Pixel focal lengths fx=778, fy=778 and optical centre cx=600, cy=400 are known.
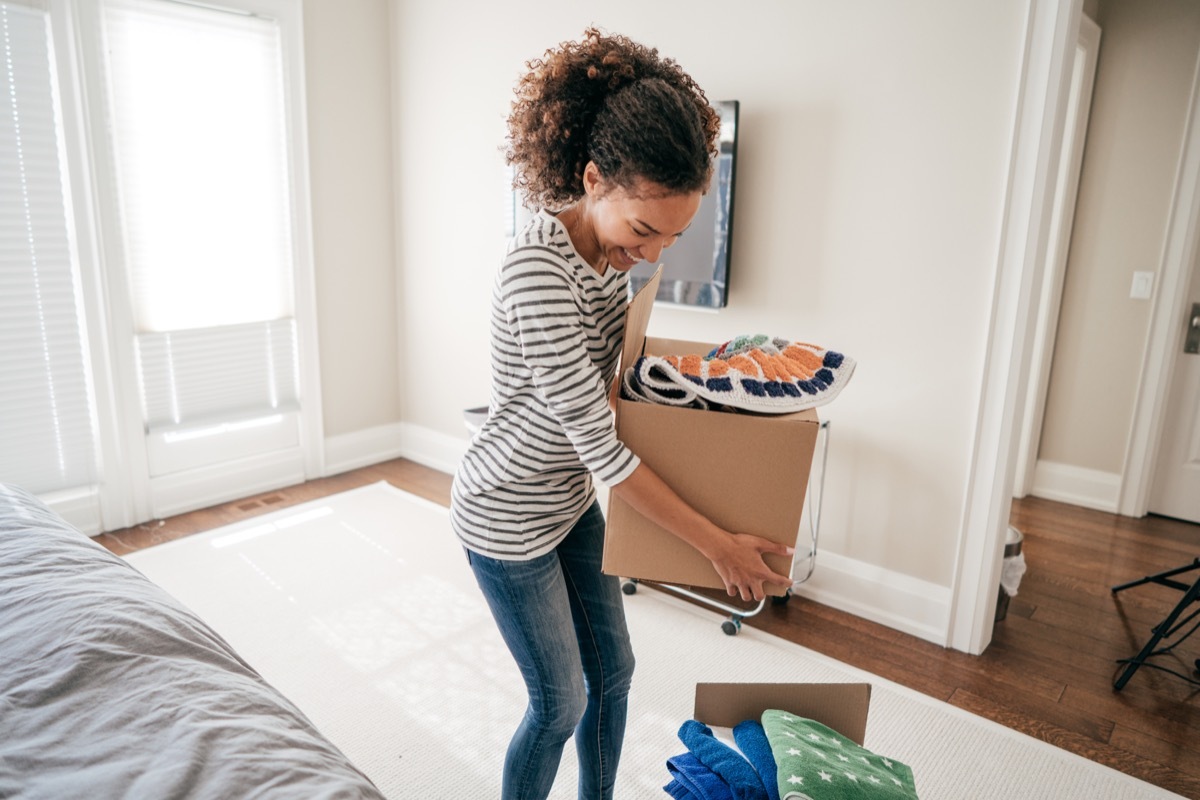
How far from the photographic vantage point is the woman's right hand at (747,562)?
1.03 m

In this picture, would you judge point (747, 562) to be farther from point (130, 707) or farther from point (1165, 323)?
point (1165, 323)

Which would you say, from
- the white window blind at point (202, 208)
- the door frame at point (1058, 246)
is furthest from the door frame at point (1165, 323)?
the white window blind at point (202, 208)

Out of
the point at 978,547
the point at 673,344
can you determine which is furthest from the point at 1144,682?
the point at 673,344

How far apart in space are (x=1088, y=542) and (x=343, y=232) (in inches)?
137

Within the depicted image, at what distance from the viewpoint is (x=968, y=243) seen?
2170mm

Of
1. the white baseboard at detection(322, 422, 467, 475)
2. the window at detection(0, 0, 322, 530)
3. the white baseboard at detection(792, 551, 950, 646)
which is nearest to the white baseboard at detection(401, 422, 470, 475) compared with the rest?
the white baseboard at detection(322, 422, 467, 475)

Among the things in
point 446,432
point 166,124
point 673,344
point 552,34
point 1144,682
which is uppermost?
point 552,34

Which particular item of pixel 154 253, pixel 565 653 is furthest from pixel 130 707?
pixel 154 253

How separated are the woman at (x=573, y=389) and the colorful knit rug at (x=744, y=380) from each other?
0.07 m

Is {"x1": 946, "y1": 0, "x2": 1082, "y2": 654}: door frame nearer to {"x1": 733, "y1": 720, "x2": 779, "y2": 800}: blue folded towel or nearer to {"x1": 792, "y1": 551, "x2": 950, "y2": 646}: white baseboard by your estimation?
{"x1": 792, "y1": 551, "x2": 950, "y2": 646}: white baseboard

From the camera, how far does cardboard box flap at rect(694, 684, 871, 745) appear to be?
1205 mm

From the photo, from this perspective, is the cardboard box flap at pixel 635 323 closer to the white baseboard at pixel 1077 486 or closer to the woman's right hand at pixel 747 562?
the woman's right hand at pixel 747 562

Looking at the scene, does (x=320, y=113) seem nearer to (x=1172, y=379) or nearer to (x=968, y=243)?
(x=968, y=243)

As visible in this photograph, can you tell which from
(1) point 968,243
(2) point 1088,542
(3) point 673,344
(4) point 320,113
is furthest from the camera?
(4) point 320,113
